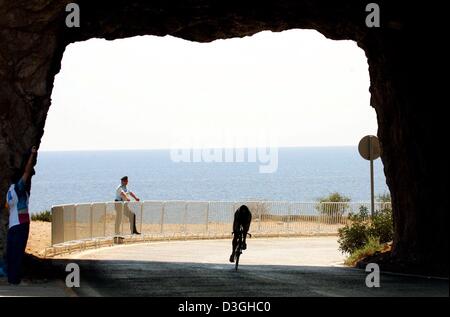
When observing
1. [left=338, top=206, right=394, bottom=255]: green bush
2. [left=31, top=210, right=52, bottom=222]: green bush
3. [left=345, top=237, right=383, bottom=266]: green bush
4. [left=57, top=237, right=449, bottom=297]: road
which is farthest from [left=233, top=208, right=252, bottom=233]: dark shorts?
[left=31, top=210, right=52, bottom=222]: green bush

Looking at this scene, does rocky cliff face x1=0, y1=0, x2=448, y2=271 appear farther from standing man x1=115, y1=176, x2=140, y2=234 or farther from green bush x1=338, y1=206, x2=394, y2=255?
standing man x1=115, y1=176, x2=140, y2=234

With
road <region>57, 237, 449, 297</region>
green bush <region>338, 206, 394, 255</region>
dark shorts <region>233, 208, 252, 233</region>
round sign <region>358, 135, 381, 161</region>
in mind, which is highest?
round sign <region>358, 135, 381, 161</region>

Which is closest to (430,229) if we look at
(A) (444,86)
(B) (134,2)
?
(A) (444,86)

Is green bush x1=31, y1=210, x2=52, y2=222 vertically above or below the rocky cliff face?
below

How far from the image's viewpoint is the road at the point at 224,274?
1786 cm

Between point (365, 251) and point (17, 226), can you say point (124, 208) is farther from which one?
point (17, 226)

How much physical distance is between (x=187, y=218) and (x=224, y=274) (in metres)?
17.0

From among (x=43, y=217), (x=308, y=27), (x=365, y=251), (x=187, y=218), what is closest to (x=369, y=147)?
(x=365, y=251)

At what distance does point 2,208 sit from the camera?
20297mm

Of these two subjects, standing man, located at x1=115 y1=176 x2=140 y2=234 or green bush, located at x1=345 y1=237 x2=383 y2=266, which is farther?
standing man, located at x1=115 y1=176 x2=140 y2=234

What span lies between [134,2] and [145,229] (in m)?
14.7

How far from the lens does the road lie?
17.9 meters

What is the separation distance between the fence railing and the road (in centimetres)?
109

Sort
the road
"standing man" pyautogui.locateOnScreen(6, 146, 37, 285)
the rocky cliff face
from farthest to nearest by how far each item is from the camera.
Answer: the rocky cliff face, "standing man" pyautogui.locateOnScreen(6, 146, 37, 285), the road
